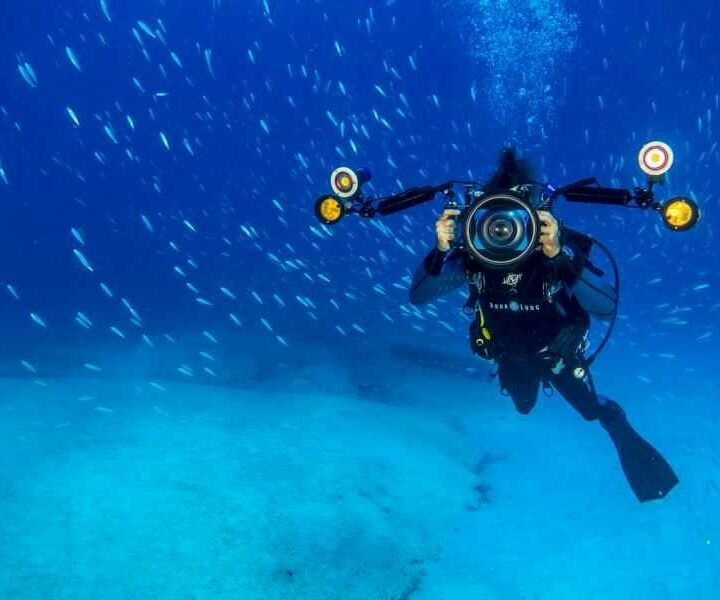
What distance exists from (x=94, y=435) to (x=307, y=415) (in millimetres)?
2796

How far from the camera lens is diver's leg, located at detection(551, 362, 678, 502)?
505 cm

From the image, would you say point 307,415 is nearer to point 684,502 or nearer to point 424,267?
point 424,267

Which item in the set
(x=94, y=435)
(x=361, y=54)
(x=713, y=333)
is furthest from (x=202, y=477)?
(x=361, y=54)

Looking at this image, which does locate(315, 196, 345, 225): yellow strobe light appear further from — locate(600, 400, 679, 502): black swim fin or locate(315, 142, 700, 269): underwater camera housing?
locate(600, 400, 679, 502): black swim fin

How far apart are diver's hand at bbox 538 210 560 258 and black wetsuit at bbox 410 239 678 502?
190 mm

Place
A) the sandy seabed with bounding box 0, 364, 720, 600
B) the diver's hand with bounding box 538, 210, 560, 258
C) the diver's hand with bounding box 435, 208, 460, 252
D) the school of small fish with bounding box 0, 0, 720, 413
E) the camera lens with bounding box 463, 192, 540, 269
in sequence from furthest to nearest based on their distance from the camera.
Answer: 1. the school of small fish with bounding box 0, 0, 720, 413
2. the sandy seabed with bounding box 0, 364, 720, 600
3. the diver's hand with bounding box 435, 208, 460, 252
4. the diver's hand with bounding box 538, 210, 560, 258
5. the camera lens with bounding box 463, 192, 540, 269

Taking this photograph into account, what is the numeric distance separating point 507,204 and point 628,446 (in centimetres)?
320

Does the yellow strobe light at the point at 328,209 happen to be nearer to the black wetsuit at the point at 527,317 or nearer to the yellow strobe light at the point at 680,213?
the black wetsuit at the point at 527,317

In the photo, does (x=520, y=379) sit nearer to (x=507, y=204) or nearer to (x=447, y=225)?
(x=447, y=225)

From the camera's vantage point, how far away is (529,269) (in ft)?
13.4

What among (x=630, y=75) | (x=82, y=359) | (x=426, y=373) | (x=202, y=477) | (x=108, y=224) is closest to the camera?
(x=202, y=477)

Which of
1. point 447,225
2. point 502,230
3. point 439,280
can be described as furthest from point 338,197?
point 439,280

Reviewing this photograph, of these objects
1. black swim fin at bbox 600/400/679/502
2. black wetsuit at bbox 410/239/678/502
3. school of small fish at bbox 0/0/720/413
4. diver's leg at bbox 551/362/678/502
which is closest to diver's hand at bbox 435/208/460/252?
black wetsuit at bbox 410/239/678/502

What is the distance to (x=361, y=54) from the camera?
44625 mm
